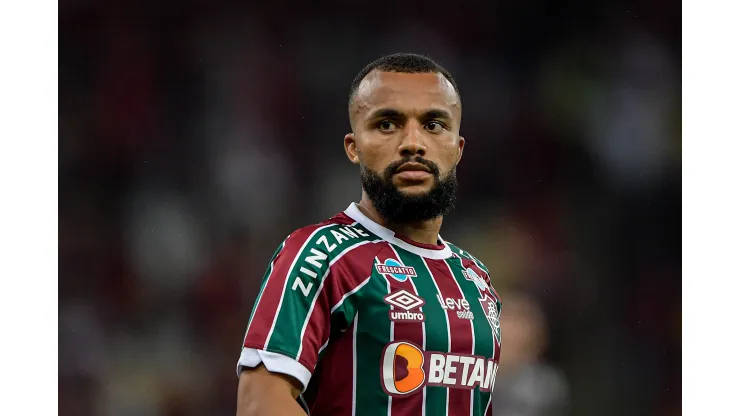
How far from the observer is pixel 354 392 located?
6.48 feet

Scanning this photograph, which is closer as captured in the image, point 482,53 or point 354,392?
point 354,392

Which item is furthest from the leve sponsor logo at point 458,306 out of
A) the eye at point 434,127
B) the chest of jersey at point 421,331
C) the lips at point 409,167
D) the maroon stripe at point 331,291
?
the eye at point 434,127

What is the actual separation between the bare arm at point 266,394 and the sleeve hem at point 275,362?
0.6 inches

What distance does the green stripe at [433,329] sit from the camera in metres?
2.03

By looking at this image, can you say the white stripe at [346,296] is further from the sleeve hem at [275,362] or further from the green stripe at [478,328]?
the green stripe at [478,328]

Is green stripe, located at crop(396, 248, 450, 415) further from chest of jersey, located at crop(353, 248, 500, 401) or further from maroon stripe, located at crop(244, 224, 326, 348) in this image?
maroon stripe, located at crop(244, 224, 326, 348)

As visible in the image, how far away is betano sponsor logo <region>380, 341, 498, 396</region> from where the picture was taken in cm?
199

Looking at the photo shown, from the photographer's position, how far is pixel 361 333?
78.5 inches

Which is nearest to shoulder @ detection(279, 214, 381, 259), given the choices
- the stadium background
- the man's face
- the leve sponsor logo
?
the man's face

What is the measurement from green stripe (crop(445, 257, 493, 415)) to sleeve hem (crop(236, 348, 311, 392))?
0.54 metres
